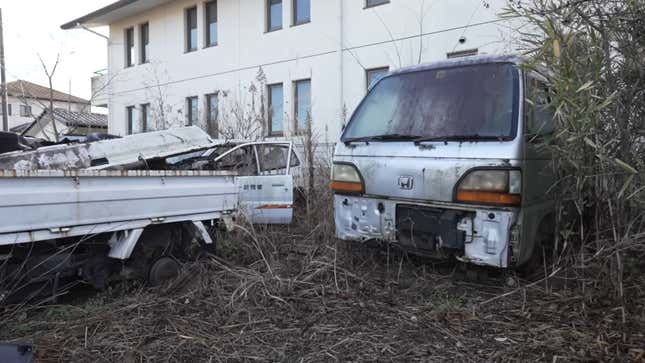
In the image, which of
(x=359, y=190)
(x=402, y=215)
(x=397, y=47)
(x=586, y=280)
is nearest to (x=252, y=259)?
(x=359, y=190)

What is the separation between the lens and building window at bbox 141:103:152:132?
61.6ft

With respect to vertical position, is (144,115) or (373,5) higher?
(373,5)

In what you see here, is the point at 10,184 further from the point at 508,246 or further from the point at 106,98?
the point at 106,98

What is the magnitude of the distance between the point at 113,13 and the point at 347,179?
17.9 metres

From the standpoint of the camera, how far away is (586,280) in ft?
10.7

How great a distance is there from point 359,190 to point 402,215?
462mm

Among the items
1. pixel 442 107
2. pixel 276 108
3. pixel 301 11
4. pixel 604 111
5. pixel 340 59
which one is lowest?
pixel 604 111

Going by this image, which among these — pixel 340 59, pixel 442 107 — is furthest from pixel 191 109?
pixel 442 107

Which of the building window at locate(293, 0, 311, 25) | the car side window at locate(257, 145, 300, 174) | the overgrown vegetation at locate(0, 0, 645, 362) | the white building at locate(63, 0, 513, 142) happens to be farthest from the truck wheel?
the building window at locate(293, 0, 311, 25)

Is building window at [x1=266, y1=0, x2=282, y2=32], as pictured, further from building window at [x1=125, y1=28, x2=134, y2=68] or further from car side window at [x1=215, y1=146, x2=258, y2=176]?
building window at [x1=125, y1=28, x2=134, y2=68]

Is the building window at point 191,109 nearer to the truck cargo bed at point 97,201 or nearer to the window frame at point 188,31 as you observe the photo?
the window frame at point 188,31

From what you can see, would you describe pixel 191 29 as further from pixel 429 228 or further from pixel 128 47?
pixel 429 228

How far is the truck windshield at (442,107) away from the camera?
369 cm

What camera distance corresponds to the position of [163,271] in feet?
15.6
